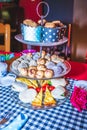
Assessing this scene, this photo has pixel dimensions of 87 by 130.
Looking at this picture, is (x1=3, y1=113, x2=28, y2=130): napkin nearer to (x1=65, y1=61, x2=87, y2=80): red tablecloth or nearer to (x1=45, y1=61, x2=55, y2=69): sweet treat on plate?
(x1=45, y1=61, x2=55, y2=69): sweet treat on plate

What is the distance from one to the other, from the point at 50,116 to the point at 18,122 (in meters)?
0.13

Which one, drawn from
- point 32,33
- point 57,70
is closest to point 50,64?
point 57,70

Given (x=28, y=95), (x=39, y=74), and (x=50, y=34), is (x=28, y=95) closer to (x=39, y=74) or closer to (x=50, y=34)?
(x=39, y=74)

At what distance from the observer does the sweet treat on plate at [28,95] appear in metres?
0.88

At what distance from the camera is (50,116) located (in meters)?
0.82

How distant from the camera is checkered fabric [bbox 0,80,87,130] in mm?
763

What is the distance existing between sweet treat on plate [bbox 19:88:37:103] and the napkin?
9cm

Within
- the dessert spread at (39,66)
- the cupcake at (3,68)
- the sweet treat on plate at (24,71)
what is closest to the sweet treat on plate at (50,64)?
the dessert spread at (39,66)

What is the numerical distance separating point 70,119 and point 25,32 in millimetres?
398

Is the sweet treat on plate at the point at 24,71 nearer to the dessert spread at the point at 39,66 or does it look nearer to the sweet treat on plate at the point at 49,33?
the dessert spread at the point at 39,66

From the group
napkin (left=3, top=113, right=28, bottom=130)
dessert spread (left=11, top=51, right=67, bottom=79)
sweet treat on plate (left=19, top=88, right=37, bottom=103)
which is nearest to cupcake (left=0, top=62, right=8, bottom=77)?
dessert spread (left=11, top=51, right=67, bottom=79)

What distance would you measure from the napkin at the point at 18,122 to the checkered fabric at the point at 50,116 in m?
0.01

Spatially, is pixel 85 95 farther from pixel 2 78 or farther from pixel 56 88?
pixel 2 78

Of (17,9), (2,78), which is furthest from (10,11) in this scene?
(2,78)
